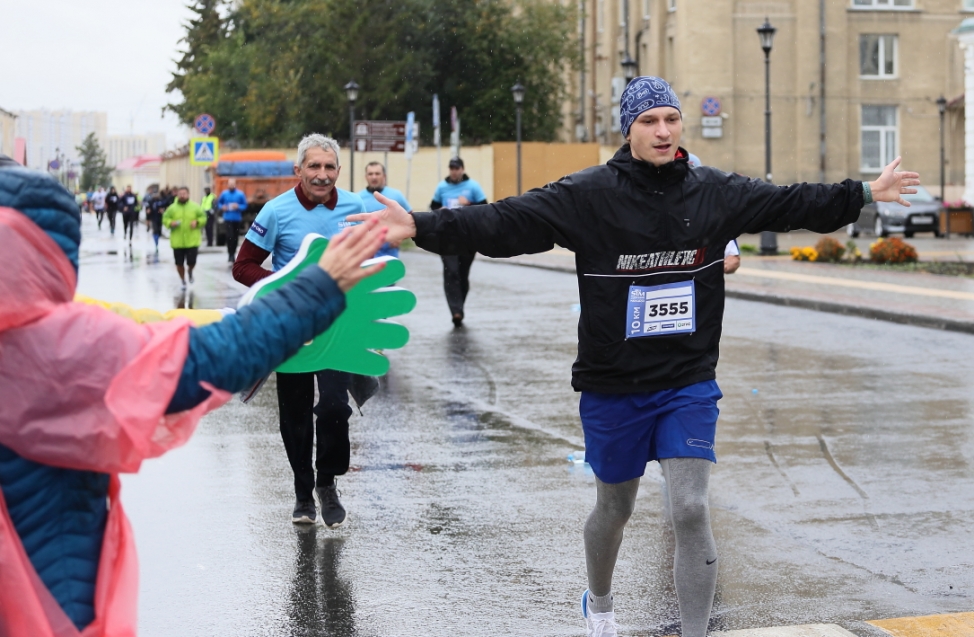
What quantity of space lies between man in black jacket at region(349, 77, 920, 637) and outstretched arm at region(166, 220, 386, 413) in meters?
1.57

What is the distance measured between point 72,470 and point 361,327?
921 millimetres

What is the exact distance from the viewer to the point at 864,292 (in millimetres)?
19297

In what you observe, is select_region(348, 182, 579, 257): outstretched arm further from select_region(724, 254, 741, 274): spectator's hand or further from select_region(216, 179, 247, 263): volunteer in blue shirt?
select_region(216, 179, 247, 263): volunteer in blue shirt

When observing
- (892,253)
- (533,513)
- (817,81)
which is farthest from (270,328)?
(817,81)

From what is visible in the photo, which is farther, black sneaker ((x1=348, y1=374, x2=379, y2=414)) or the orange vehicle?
the orange vehicle

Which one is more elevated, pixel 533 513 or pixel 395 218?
pixel 395 218

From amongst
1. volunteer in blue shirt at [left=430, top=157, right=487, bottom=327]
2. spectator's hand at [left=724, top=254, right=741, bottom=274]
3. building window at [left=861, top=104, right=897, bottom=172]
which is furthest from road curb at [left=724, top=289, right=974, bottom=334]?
building window at [left=861, top=104, right=897, bottom=172]

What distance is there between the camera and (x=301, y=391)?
662 cm

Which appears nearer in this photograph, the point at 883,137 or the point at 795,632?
the point at 795,632

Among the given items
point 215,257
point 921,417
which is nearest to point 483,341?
point 921,417

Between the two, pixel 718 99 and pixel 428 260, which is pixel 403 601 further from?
pixel 718 99

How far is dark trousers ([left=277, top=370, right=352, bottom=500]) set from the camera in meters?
6.62

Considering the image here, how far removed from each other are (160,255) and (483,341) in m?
23.3

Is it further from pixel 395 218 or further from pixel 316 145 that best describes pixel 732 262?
pixel 395 218
